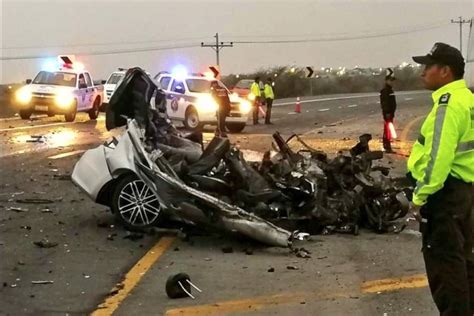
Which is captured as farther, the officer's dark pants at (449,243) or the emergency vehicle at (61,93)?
the emergency vehicle at (61,93)

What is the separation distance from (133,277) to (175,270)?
0.48m

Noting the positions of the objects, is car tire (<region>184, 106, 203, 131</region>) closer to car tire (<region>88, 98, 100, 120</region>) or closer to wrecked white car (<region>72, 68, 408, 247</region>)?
car tire (<region>88, 98, 100, 120</region>)

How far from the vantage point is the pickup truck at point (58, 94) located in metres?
28.7

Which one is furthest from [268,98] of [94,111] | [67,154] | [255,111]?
[67,154]

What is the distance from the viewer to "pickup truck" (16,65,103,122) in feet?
94.0

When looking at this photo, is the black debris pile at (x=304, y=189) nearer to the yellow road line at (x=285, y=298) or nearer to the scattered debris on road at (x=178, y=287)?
the yellow road line at (x=285, y=298)

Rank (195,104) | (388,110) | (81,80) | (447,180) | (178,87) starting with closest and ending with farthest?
(447,180) < (388,110) < (195,104) < (178,87) < (81,80)

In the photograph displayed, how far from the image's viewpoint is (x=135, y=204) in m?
9.11

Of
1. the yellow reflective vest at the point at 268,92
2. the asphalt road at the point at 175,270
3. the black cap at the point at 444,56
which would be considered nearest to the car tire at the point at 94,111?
the yellow reflective vest at the point at 268,92

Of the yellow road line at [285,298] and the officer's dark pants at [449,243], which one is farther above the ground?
the officer's dark pants at [449,243]

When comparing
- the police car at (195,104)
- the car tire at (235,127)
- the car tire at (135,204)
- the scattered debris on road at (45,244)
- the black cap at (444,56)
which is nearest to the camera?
the black cap at (444,56)

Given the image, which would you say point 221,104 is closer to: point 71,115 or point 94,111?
point 71,115

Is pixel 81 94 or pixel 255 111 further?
pixel 255 111

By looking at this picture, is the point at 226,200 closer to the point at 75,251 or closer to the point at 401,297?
the point at 75,251
